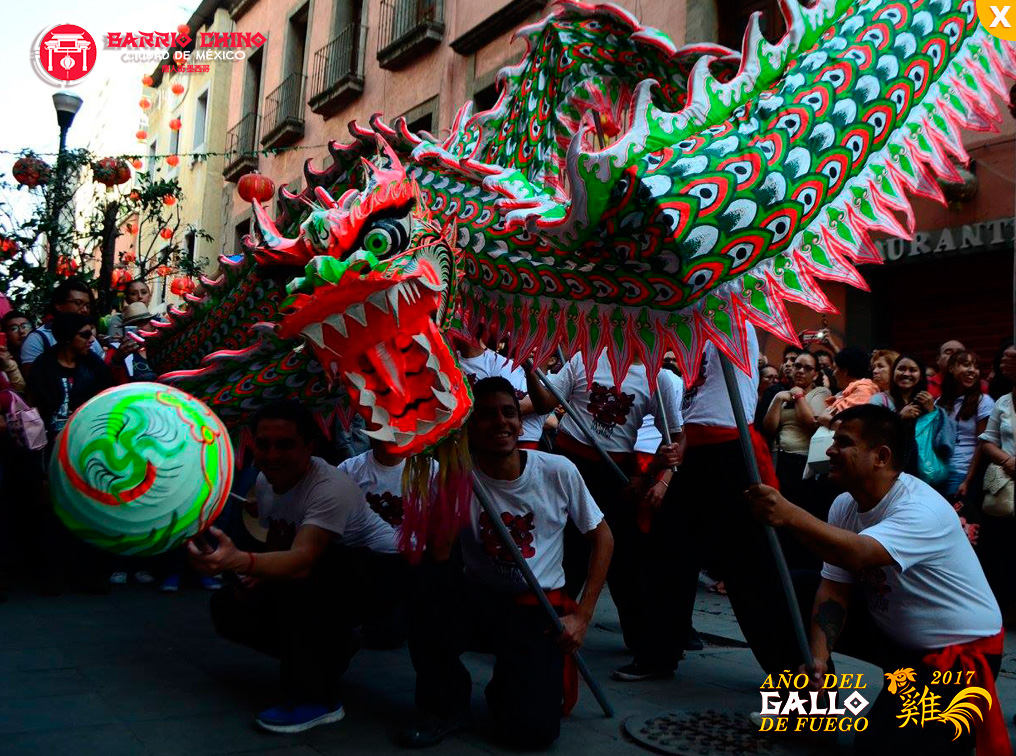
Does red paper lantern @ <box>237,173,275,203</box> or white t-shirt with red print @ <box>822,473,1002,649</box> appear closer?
white t-shirt with red print @ <box>822,473,1002,649</box>

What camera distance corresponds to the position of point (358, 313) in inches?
98.8

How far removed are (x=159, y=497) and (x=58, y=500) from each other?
0.82 feet


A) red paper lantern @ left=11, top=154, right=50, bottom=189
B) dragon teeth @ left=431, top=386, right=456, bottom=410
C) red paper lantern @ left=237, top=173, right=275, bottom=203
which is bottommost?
dragon teeth @ left=431, top=386, right=456, bottom=410

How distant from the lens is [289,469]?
332 centimetres

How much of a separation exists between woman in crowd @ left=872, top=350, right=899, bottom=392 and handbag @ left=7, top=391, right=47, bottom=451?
14.9ft

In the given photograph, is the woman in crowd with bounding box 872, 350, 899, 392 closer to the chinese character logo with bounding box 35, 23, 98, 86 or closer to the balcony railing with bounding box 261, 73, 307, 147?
the chinese character logo with bounding box 35, 23, 98, 86

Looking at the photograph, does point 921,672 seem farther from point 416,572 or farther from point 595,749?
point 416,572

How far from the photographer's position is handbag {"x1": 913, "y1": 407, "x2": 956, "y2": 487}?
5203mm

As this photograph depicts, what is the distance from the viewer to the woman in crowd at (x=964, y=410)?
17.2 ft

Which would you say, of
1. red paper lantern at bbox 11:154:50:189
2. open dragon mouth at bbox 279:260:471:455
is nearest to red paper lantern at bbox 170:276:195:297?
red paper lantern at bbox 11:154:50:189

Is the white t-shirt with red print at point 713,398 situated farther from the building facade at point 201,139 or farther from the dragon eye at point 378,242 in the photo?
the building facade at point 201,139

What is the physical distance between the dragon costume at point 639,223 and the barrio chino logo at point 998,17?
0.09 ft

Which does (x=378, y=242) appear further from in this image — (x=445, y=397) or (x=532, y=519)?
(x=532, y=519)

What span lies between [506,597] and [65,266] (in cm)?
719
